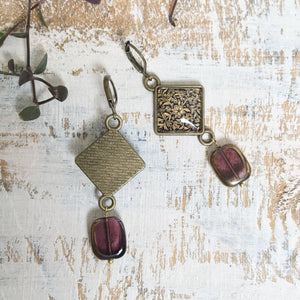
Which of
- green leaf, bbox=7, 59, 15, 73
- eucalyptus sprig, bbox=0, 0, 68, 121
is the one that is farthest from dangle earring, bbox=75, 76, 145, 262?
green leaf, bbox=7, 59, 15, 73

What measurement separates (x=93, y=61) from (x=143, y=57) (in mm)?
124

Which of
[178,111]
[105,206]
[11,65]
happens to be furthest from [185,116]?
[11,65]

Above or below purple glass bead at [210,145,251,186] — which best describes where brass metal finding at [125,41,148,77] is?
above

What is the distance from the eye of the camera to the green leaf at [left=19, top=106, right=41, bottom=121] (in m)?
0.80

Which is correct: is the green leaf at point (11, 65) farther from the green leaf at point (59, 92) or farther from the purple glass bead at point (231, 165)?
the purple glass bead at point (231, 165)

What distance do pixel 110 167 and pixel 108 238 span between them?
165mm

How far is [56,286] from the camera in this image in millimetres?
827

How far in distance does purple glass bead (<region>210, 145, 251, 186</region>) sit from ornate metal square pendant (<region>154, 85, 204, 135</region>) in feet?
0.24

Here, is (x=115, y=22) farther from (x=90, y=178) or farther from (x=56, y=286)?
(x=56, y=286)

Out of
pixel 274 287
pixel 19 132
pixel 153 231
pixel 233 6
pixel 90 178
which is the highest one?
pixel 233 6

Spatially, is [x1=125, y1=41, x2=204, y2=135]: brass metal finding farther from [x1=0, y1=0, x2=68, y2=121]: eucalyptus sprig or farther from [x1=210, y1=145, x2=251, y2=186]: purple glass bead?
[x1=0, y1=0, x2=68, y2=121]: eucalyptus sprig

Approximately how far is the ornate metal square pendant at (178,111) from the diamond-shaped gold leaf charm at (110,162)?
0.30ft

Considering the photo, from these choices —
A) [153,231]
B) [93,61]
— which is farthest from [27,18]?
[153,231]

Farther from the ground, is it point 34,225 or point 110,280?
point 34,225
